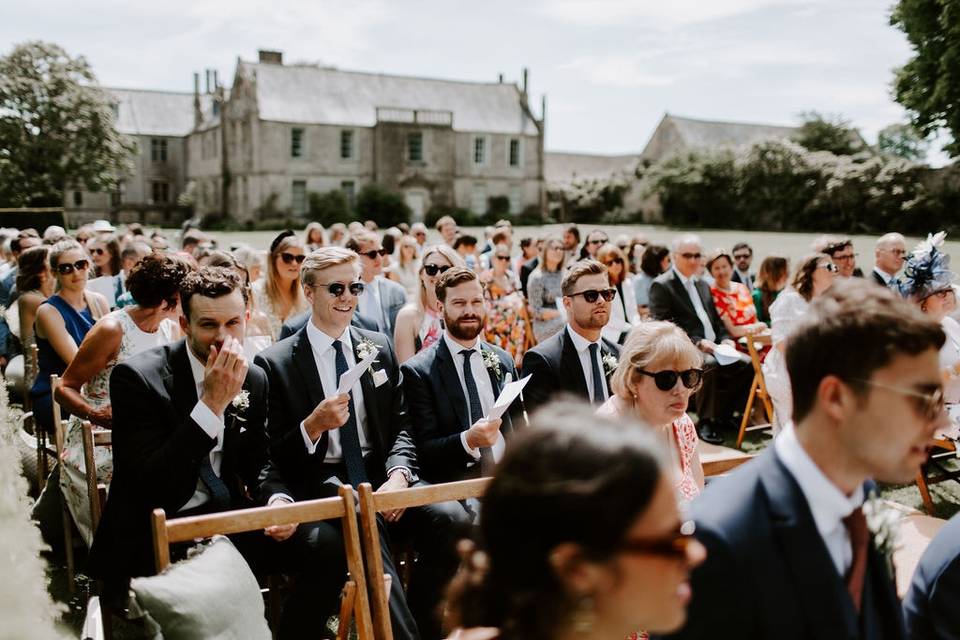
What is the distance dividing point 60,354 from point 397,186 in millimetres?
51049

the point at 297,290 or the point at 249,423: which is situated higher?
the point at 297,290

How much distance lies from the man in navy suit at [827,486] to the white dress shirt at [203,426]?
251cm

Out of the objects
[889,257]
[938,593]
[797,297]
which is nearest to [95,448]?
[938,593]

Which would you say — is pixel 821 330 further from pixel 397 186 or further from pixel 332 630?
pixel 397 186

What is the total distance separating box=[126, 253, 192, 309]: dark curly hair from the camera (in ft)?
15.9

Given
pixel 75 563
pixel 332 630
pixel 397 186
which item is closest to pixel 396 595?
pixel 332 630

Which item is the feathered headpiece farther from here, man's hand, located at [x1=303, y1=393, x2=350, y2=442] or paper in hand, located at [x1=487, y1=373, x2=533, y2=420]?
man's hand, located at [x1=303, y1=393, x2=350, y2=442]

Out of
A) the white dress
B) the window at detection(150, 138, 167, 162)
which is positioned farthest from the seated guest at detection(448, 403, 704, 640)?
the window at detection(150, 138, 167, 162)

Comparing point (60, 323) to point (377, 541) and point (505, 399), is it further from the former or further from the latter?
point (377, 541)

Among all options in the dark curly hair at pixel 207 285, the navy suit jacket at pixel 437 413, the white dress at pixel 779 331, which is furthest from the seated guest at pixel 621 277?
the dark curly hair at pixel 207 285

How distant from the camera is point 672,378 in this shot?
3807 millimetres

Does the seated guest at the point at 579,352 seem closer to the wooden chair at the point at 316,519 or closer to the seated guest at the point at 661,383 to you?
the seated guest at the point at 661,383

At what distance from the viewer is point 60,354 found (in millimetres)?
6090

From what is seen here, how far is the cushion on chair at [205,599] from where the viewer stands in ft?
9.23
